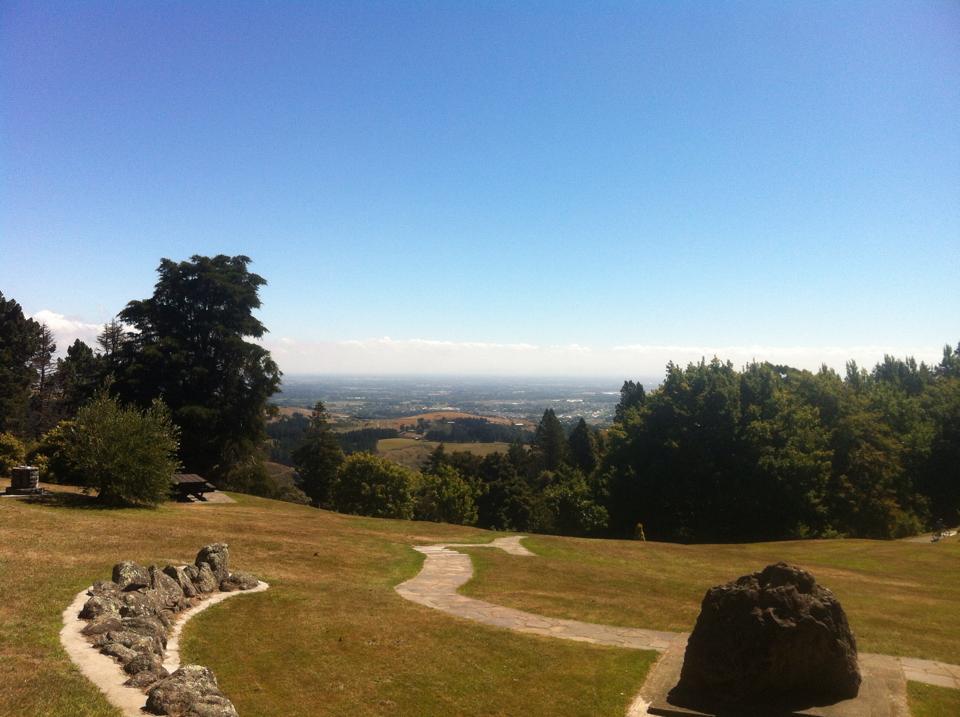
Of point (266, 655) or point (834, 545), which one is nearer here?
point (266, 655)

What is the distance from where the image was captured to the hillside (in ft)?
29.0

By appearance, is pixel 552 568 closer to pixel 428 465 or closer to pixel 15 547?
pixel 15 547

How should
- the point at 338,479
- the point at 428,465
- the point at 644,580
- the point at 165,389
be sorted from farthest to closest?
1. the point at 428,465
2. the point at 338,479
3. the point at 165,389
4. the point at 644,580

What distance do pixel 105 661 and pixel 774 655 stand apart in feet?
32.5

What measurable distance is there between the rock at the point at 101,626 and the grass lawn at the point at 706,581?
873 cm

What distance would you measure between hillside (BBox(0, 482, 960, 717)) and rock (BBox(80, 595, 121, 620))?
0.46 metres

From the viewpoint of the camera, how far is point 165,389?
38.3 meters

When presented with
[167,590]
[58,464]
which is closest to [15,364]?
[58,464]

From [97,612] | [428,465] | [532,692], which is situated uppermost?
[97,612]

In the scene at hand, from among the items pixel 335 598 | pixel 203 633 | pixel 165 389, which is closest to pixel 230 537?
pixel 335 598

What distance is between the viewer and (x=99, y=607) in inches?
396

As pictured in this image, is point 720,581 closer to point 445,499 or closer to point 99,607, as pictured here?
point 99,607

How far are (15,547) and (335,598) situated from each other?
8097mm

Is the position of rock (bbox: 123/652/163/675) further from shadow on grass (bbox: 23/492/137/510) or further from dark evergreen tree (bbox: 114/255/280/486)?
dark evergreen tree (bbox: 114/255/280/486)
